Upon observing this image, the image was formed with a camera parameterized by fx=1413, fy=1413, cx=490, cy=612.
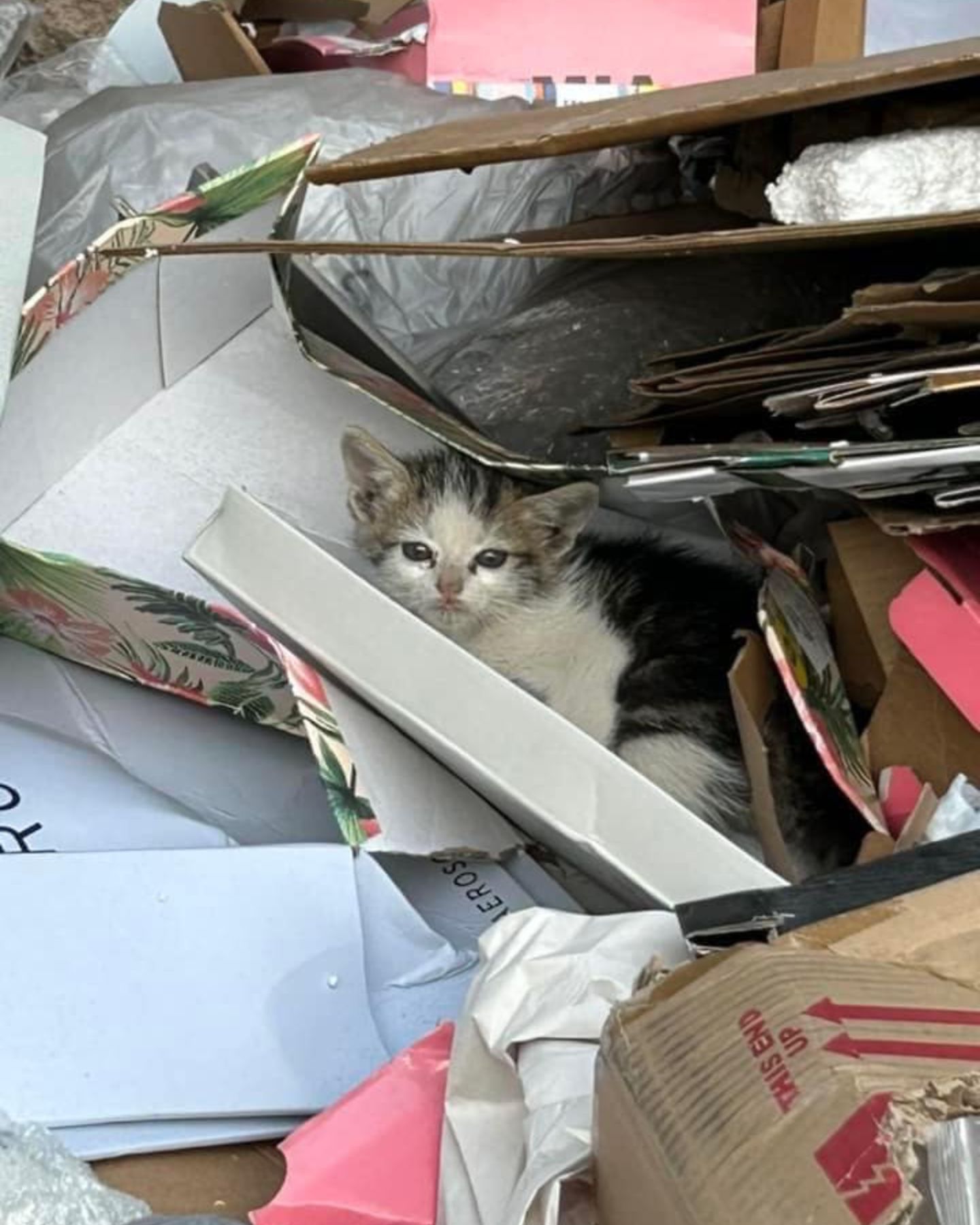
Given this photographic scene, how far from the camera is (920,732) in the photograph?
1.02 metres

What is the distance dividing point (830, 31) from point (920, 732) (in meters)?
0.84

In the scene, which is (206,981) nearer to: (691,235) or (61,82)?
(691,235)

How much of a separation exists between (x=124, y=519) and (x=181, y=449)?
94mm

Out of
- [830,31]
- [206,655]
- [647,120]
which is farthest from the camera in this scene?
[830,31]

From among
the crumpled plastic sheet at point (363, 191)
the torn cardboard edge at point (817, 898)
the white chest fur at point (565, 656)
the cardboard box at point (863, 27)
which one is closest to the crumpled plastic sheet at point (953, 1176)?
the torn cardboard edge at point (817, 898)

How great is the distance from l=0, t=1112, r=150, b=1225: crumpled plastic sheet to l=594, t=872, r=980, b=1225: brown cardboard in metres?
0.35

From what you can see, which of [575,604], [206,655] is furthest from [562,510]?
[206,655]

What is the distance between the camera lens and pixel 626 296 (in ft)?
4.59

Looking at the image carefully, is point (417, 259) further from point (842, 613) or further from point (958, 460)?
point (958, 460)

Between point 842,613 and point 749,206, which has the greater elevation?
point 749,206

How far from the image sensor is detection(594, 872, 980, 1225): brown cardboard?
1.62 ft

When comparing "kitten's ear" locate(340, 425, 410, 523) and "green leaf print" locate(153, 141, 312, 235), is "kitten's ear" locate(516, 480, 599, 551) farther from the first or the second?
"green leaf print" locate(153, 141, 312, 235)

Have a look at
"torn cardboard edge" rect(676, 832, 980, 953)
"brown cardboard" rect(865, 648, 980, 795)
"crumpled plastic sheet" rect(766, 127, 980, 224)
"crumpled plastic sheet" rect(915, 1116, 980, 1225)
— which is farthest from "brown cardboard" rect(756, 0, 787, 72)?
"crumpled plastic sheet" rect(915, 1116, 980, 1225)

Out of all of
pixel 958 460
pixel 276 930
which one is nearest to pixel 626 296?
pixel 958 460
